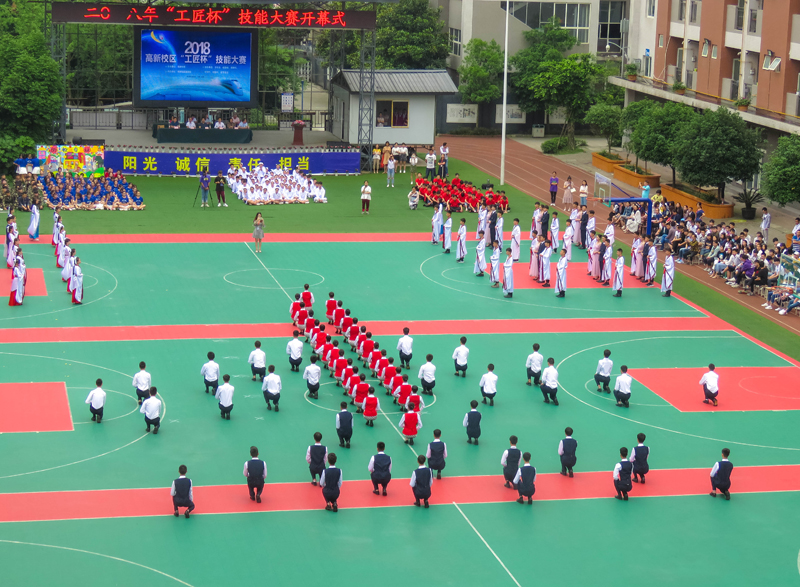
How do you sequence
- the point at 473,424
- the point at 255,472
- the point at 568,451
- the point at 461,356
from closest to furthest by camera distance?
1. the point at 255,472
2. the point at 568,451
3. the point at 473,424
4. the point at 461,356

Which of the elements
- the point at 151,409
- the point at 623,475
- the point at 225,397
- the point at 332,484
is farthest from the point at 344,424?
the point at 623,475

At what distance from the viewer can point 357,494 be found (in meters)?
18.5

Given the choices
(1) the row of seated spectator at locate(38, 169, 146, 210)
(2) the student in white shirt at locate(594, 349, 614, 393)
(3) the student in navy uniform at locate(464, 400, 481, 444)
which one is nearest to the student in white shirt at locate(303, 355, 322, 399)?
(3) the student in navy uniform at locate(464, 400, 481, 444)

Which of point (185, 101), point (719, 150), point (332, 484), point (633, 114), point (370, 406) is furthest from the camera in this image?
point (185, 101)

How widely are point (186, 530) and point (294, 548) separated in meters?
1.79

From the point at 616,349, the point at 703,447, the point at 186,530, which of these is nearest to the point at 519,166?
the point at 616,349

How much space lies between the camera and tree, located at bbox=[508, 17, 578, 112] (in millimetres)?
63625

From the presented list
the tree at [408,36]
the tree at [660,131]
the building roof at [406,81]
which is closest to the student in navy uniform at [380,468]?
the tree at [660,131]

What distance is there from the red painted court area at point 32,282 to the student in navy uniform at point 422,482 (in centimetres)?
1578

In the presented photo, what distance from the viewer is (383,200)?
4566cm

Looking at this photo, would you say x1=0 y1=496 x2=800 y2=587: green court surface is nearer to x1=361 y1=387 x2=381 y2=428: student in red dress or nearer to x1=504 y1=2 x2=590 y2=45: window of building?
x1=361 y1=387 x2=381 y2=428: student in red dress

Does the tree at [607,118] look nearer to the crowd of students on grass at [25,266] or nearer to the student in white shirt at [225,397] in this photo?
the crowd of students on grass at [25,266]

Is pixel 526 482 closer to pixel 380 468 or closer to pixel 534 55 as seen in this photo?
pixel 380 468

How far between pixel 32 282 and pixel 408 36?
4049cm
